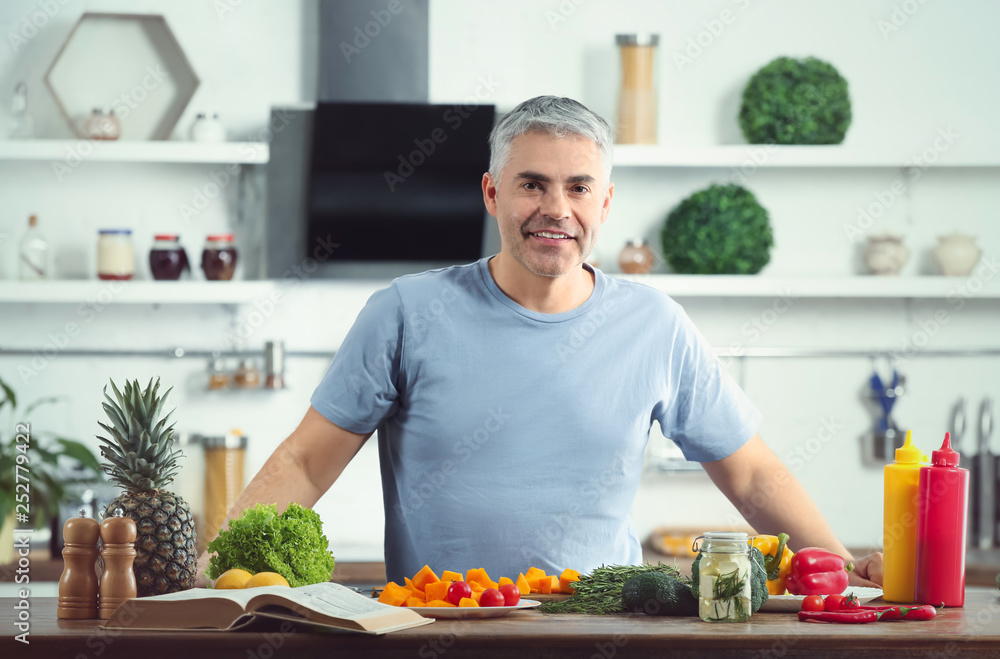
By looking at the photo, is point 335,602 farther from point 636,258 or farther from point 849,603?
point 636,258

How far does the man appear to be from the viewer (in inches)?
67.4

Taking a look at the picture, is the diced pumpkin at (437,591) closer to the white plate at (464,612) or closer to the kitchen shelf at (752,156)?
the white plate at (464,612)

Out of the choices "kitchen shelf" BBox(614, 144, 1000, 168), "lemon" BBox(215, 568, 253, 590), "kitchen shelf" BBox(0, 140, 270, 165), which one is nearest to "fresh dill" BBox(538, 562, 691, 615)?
"lemon" BBox(215, 568, 253, 590)

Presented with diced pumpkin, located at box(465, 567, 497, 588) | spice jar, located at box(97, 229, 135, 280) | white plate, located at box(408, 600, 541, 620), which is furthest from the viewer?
spice jar, located at box(97, 229, 135, 280)

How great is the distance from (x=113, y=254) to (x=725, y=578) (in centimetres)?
259

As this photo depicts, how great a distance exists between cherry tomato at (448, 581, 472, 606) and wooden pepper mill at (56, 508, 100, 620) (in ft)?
1.52

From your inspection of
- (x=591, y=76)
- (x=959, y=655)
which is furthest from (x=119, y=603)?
(x=591, y=76)

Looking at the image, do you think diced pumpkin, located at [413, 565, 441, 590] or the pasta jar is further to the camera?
diced pumpkin, located at [413, 565, 441, 590]

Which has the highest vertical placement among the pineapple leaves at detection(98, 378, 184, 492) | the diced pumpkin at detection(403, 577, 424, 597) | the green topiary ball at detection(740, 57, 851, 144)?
the green topiary ball at detection(740, 57, 851, 144)

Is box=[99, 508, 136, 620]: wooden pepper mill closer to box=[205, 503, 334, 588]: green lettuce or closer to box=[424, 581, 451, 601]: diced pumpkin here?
box=[205, 503, 334, 588]: green lettuce

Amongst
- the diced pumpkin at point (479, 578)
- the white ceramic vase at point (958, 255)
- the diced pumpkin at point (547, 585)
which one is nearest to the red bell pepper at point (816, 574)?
the diced pumpkin at point (547, 585)

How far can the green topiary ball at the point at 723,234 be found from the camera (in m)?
3.33

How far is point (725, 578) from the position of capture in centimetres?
125

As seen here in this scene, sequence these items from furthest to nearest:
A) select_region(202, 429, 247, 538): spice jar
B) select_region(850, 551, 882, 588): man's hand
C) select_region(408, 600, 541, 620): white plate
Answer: select_region(202, 429, 247, 538): spice jar, select_region(850, 551, 882, 588): man's hand, select_region(408, 600, 541, 620): white plate
